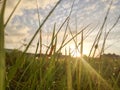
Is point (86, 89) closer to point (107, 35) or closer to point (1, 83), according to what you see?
point (107, 35)

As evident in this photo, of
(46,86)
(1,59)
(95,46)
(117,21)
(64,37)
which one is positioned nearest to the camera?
(1,59)

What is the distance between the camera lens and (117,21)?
1873 millimetres

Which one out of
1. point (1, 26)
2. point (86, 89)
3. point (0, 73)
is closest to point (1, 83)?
point (0, 73)

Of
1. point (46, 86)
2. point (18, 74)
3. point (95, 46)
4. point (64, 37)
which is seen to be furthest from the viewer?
point (18, 74)

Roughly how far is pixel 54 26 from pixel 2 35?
3.87 feet

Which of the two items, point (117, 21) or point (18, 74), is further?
point (18, 74)

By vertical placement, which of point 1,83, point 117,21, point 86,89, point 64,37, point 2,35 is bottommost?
point 86,89

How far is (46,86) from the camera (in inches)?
63.1

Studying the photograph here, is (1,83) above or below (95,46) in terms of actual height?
below

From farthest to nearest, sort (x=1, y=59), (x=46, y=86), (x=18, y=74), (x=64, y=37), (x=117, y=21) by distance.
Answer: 1. (x=18, y=74)
2. (x=117, y=21)
3. (x=64, y=37)
4. (x=46, y=86)
5. (x=1, y=59)

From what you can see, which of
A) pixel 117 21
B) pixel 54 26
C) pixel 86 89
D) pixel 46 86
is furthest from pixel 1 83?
pixel 86 89

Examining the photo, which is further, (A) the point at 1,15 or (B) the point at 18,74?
(B) the point at 18,74

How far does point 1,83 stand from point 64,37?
1213 mm

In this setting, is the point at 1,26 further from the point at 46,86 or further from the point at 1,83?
the point at 46,86
